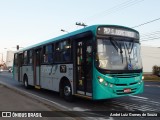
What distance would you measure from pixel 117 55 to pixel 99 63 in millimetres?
831

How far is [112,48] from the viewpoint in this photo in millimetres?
10398

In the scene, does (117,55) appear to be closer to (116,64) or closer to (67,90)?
(116,64)

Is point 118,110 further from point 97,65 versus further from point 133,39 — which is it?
point 133,39

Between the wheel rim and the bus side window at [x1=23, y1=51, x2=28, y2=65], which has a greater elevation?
the bus side window at [x1=23, y1=51, x2=28, y2=65]

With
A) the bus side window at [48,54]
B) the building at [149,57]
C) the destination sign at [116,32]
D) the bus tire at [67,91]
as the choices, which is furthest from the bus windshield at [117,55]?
the building at [149,57]

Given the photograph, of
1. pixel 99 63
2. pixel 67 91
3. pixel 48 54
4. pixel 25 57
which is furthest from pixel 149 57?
pixel 99 63

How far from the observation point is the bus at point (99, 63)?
10141mm

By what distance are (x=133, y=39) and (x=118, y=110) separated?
2971mm

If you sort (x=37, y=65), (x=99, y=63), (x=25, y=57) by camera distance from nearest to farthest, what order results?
1. (x=99, y=63)
2. (x=37, y=65)
3. (x=25, y=57)

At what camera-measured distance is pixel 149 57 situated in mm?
76375

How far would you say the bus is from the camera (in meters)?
10.1

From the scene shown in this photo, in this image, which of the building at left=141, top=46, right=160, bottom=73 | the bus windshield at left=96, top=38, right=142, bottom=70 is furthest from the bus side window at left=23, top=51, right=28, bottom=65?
the building at left=141, top=46, right=160, bottom=73

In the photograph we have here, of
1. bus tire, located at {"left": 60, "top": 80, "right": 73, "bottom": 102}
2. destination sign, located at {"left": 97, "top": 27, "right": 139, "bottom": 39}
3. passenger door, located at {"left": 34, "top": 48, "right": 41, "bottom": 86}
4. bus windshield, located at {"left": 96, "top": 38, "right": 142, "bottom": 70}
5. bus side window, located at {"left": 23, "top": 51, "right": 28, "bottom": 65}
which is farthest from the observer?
bus side window, located at {"left": 23, "top": 51, "right": 28, "bottom": 65}

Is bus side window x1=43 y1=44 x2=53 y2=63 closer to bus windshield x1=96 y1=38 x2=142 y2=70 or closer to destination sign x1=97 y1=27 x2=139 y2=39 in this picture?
destination sign x1=97 y1=27 x2=139 y2=39
